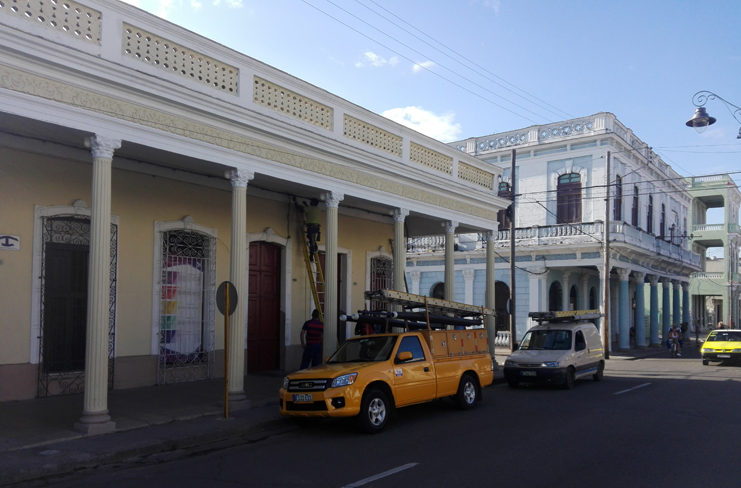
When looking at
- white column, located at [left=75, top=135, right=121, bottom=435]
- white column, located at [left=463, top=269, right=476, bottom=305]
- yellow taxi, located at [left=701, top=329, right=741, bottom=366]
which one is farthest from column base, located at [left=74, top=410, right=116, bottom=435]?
white column, located at [left=463, top=269, right=476, bottom=305]

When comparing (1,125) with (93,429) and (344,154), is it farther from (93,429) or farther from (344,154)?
(344,154)

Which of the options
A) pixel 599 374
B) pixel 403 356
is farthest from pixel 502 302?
pixel 403 356

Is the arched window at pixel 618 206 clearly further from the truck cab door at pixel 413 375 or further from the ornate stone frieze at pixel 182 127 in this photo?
the truck cab door at pixel 413 375

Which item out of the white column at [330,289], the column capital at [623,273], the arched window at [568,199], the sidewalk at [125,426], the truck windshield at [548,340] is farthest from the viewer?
the column capital at [623,273]

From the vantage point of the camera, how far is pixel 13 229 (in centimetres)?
1088

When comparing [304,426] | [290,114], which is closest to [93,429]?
[304,426]

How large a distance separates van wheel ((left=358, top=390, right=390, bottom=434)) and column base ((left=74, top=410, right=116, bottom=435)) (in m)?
3.68

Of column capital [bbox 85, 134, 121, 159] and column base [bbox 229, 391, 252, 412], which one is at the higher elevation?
column capital [bbox 85, 134, 121, 159]

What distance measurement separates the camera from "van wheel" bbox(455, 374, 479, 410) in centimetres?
1168

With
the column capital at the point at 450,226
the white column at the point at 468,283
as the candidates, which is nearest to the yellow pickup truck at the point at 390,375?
the column capital at the point at 450,226

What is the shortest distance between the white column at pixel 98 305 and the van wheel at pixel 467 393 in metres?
6.14

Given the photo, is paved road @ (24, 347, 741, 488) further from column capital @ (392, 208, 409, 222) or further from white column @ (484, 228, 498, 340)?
white column @ (484, 228, 498, 340)

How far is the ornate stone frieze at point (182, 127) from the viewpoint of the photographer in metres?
8.54

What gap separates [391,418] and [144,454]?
14.6ft
